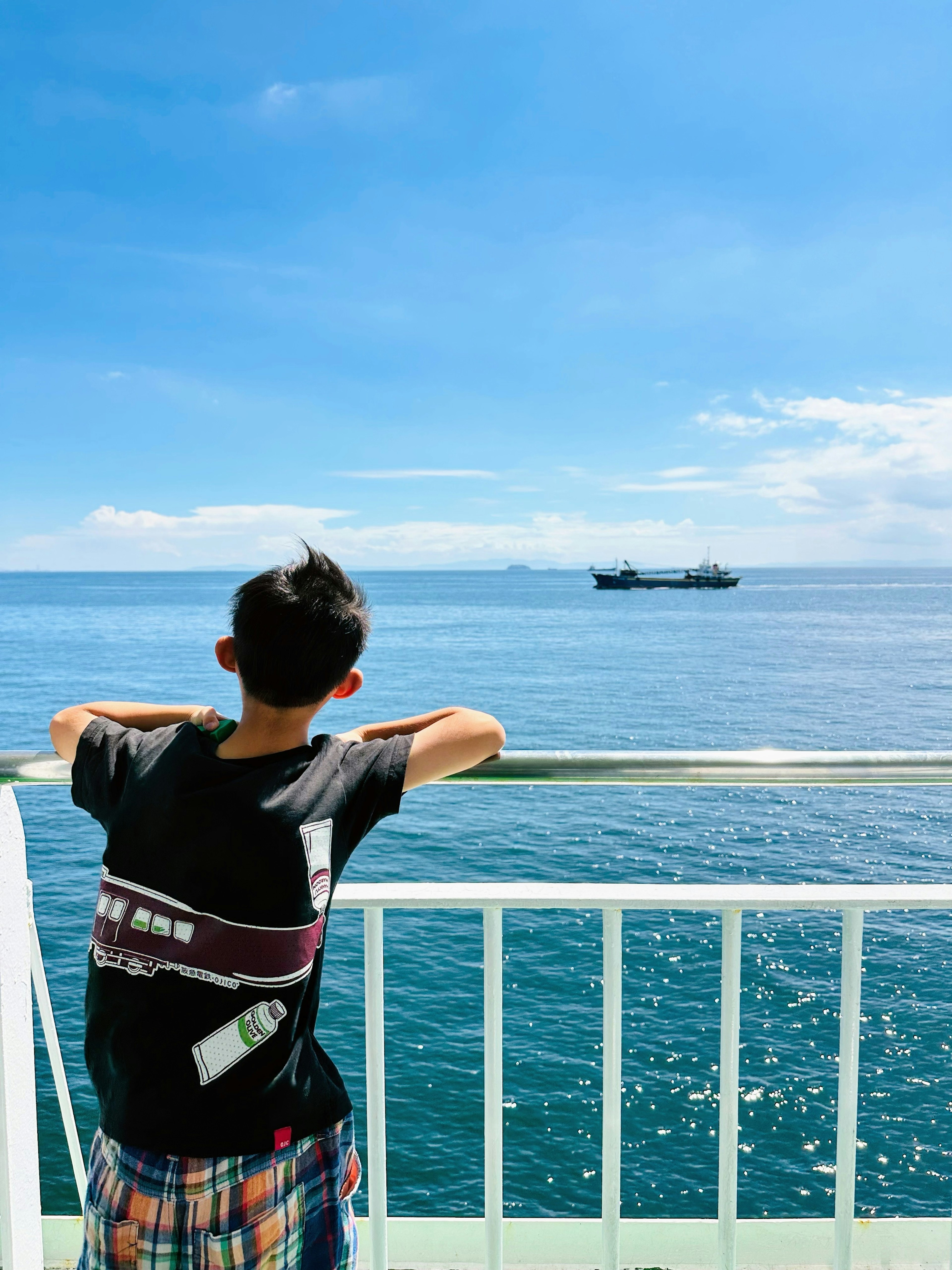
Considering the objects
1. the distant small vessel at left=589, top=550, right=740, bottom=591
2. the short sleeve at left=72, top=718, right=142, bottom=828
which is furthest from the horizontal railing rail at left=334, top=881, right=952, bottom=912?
the distant small vessel at left=589, top=550, right=740, bottom=591

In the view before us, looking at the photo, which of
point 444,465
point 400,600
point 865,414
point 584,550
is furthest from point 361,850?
point 584,550

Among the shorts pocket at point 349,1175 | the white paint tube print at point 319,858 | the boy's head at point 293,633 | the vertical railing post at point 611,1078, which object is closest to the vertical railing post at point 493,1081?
the vertical railing post at point 611,1078

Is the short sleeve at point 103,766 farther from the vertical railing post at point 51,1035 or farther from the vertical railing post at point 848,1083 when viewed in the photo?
the vertical railing post at point 848,1083

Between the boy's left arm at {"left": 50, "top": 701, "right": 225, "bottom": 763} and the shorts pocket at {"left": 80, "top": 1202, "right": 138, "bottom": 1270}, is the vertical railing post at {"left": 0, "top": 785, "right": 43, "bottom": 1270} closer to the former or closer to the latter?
the boy's left arm at {"left": 50, "top": 701, "right": 225, "bottom": 763}

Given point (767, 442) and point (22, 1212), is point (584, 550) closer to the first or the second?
point (767, 442)

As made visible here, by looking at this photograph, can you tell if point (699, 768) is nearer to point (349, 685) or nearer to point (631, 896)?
point (631, 896)

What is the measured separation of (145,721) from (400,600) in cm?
11164

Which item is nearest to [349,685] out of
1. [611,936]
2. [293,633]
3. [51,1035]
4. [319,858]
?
[293,633]

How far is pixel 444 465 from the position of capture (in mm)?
140125

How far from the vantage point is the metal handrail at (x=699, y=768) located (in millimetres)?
1360

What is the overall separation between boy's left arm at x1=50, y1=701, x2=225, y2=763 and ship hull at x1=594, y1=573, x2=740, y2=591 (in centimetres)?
12120

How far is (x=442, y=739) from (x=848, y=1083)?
0.88m

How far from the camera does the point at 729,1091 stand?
1.40 meters

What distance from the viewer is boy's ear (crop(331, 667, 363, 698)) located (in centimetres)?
119
